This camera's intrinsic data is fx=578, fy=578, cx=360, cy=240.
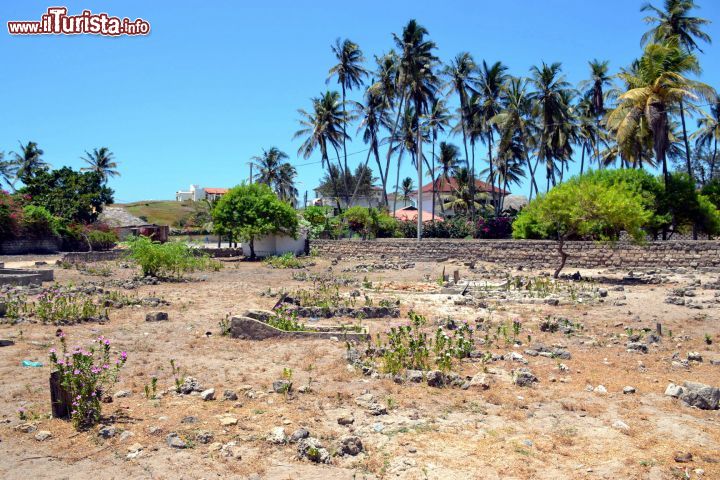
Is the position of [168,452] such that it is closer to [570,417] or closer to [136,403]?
[136,403]

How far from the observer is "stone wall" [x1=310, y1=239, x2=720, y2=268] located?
2439 centimetres

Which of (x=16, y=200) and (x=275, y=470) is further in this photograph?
(x=16, y=200)

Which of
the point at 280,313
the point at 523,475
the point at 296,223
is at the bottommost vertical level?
the point at 523,475

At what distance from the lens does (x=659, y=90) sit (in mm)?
26875

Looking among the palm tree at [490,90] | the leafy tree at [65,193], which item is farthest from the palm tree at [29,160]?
the palm tree at [490,90]

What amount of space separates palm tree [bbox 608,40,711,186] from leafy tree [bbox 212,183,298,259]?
18.5 m

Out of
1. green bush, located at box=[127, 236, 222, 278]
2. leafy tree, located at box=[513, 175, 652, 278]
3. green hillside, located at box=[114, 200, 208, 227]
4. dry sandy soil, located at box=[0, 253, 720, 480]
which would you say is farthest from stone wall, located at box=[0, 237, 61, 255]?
leafy tree, located at box=[513, 175, 652, 278]

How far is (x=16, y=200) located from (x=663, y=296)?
39.8m

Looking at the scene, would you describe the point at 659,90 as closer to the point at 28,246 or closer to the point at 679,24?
the point at 679,24

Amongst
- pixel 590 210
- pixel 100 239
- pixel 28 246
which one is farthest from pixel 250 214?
pixel 590 210

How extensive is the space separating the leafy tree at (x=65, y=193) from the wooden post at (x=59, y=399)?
41767mm

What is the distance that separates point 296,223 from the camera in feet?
114

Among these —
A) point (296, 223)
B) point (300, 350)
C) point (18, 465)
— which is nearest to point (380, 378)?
point (300, 350)

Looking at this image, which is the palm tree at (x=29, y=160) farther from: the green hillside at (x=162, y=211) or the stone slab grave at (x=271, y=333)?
the stone slab grave at (x=271, y=333)
